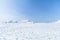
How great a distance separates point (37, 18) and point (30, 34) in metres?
0.22

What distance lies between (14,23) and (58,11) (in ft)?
1.90

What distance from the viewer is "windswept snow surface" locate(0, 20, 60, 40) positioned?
99 centimetres

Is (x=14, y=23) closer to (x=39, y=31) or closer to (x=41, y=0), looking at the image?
(x=39, y=31)

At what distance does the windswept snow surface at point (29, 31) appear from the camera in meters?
0.99

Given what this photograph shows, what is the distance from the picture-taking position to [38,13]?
1071 millimetres

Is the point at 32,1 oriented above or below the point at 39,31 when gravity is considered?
above

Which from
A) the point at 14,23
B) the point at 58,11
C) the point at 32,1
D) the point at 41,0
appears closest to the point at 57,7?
the point at 58,11

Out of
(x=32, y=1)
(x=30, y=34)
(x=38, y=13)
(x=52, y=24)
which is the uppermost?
(x=32, y=1)

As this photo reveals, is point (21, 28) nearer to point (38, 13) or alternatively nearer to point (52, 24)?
point (38, 13)

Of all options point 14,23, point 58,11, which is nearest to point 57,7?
point 58,11

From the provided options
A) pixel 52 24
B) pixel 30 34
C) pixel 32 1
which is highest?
pixel 32 1

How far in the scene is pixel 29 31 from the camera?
1.03m

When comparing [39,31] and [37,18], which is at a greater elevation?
[37,18]

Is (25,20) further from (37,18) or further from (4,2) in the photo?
(4,2)
